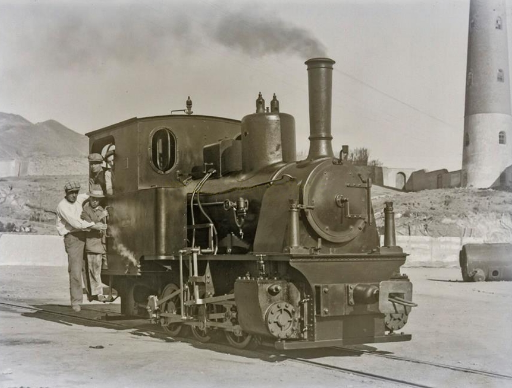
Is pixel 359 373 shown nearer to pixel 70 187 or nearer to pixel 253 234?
pixel 253 234

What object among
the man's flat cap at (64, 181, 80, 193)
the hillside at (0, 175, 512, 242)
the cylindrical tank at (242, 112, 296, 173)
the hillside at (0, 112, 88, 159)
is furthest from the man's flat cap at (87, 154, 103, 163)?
the hillside at (0, 112, 88, 159)

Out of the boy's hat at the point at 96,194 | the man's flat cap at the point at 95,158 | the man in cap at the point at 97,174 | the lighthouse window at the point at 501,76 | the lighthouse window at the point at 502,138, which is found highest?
the lighthouse window at the point at 501,76

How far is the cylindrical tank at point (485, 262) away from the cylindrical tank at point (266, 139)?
49.6 ft

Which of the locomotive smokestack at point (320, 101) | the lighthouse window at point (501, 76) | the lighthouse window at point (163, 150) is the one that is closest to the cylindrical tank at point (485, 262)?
the lighthouse window at point (163, 150)

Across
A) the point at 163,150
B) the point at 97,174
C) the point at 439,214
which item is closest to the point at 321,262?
the point at 163,150

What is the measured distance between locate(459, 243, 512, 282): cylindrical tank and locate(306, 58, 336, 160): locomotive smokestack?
50.9 feet

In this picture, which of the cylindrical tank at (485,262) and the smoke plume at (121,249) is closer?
the smoke plume at (121,249)

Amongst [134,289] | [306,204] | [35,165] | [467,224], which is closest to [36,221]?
[35,165]

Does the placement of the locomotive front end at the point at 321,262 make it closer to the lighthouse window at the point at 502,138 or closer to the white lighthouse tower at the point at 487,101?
the white lighthouse tower at the point at 487,101

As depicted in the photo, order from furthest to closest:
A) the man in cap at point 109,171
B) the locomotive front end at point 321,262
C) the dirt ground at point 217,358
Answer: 1. the man in cap at point 109,171
2. the locomotive front end at point 321,262
3. the dirt ground at point 217,358

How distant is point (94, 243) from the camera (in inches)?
426

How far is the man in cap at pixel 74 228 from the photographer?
34.6ft

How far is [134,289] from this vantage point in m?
10.7

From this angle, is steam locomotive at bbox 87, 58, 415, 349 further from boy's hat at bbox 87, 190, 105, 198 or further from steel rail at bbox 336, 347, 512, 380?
boy's hat at bbox 87, 190, 105, 198
